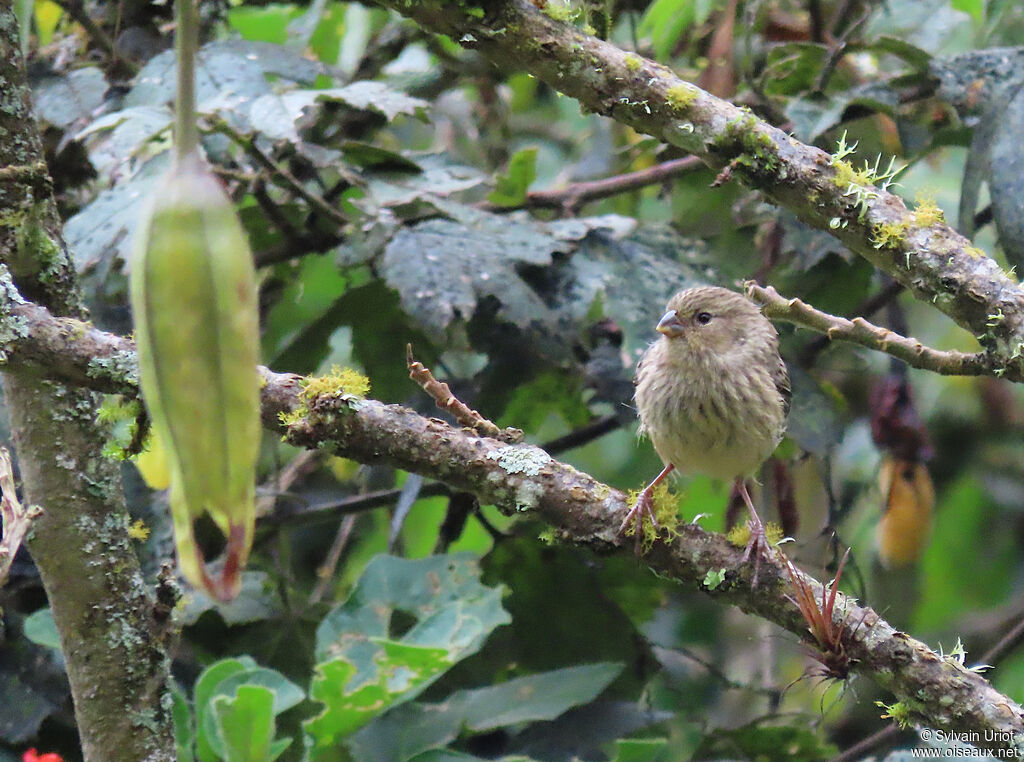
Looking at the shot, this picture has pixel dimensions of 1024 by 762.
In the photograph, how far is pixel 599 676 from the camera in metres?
2.48

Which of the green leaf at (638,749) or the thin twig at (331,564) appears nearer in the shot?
the green leaf at (638,749)

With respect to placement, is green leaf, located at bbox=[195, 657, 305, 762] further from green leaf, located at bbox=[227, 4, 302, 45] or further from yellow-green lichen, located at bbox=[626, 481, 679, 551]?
green leaf, located at bbox=[227, 4, 302, 45]

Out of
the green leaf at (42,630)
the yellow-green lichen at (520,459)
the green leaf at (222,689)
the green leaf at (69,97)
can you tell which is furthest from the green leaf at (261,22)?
the yellow-green lichen at (520,459)

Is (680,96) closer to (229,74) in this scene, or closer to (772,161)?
(772,161)

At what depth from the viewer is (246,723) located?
2.02m

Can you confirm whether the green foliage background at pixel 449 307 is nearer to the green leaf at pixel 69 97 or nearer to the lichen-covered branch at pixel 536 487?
the green leaf at pixel 69 97

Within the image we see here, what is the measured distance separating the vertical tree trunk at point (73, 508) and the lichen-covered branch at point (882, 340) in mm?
1258

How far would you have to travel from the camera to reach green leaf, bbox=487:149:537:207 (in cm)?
294

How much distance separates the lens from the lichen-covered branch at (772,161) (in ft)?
5.85

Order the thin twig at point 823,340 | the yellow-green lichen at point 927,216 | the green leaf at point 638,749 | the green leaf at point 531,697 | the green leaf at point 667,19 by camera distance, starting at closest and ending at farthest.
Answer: the yellow-green lichen at point 927,216 < the green leaf at point 638,749 < the green leaf at point 531,697 < the thin twig at point 823,340 < the green leaf at point 667,19

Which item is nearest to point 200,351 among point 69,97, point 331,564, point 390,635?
point 390,635

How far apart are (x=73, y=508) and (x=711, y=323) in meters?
1.80

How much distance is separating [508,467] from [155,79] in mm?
1640

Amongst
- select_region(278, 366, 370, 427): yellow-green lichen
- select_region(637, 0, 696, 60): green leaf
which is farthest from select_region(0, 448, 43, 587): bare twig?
select_region(637, 0, 696, 60): green leaf
